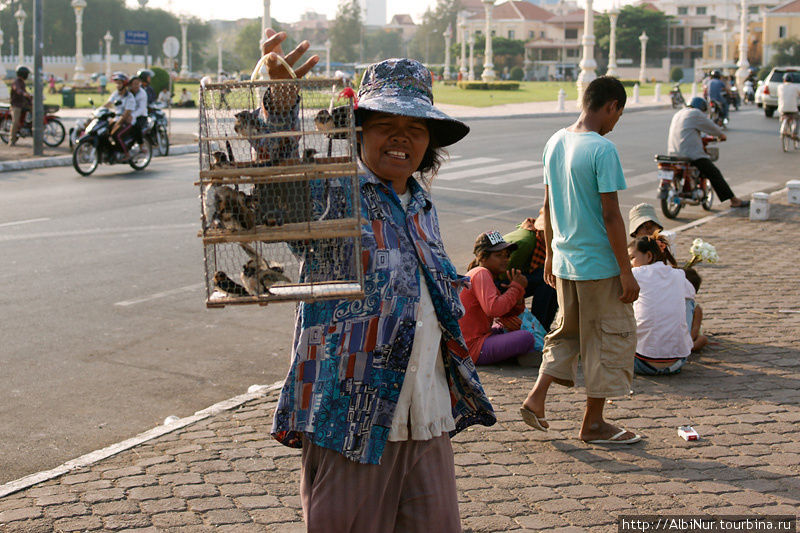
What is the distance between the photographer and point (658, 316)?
18.6ft

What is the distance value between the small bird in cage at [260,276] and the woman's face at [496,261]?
308 centimetres

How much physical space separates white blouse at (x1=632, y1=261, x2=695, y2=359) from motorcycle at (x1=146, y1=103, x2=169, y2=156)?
12158mm

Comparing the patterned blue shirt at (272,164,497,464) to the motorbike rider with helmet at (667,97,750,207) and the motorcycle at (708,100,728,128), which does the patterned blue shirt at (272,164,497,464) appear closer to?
the motorbike rider with helmet at (667,97,750,207)

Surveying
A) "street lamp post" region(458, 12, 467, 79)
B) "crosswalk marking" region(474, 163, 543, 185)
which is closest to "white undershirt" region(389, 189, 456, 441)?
"crosswalk marking" region(474, 163, 543, 185)

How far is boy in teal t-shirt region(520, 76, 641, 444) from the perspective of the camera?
440 centimetres

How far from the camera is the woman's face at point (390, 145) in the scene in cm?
265

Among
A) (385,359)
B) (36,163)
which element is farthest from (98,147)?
(385,359)

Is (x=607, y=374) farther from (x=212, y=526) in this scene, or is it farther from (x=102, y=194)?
(x=102, y=194)

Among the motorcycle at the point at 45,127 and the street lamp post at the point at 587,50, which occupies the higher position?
the street lamp post at the point at 587,50

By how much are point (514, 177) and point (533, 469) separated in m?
11.5

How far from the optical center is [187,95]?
37.5 metres

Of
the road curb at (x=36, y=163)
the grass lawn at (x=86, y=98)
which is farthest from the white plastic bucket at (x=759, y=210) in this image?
the grass lawn at (x=86, y=98)

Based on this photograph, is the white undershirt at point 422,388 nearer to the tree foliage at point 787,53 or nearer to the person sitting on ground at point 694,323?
the person sitting on ground at point 694,323

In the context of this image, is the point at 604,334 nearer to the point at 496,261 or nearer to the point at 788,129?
the point at 496,261
